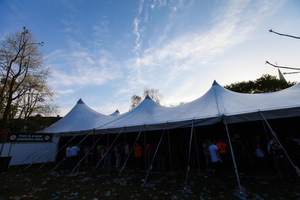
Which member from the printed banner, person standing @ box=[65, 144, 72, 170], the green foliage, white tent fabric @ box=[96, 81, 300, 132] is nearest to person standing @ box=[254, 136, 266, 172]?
white tent fabric @ box=[96, 81, 300, 132]

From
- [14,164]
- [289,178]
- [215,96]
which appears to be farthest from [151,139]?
[14,164]

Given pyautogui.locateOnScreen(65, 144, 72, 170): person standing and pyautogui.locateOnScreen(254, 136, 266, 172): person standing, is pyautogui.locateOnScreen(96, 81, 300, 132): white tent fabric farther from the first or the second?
pyautogui.locateOnScreen(65, 144, 72, 170): person standing

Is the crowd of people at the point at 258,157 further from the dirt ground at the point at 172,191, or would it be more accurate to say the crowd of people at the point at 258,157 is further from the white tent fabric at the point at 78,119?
the white tent fabric at the point at 78,119

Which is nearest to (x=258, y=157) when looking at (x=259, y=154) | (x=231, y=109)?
(x=259, y=154)

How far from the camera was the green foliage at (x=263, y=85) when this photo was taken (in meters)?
18.6

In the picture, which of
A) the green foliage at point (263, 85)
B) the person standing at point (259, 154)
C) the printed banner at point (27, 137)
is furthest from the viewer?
the green foliage at point (263, 85)

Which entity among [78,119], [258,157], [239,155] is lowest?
[258,157]

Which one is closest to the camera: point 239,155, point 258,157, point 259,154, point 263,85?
point 259,154

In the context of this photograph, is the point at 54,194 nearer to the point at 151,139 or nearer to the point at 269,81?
the point at 151,139

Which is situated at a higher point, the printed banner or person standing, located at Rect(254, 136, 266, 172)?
the printed banner

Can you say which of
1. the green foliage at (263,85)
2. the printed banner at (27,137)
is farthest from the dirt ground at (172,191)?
the green foliage at (263,85)

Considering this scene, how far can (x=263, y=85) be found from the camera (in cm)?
1952

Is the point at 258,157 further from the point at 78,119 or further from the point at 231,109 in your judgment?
the point at 78,119

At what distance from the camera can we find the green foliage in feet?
61.0
